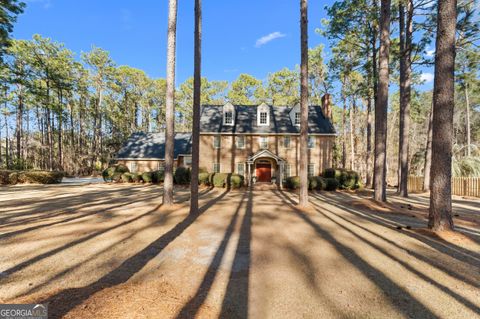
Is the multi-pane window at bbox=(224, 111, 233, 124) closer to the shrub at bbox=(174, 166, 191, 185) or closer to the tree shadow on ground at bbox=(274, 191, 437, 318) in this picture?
the shrub at bbox=(174, 166, 191, 185)

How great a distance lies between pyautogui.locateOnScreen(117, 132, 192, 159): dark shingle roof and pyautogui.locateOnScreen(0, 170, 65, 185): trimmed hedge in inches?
254

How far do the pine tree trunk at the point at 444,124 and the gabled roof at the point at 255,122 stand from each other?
1427 cm

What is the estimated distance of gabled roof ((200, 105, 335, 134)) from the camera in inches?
821

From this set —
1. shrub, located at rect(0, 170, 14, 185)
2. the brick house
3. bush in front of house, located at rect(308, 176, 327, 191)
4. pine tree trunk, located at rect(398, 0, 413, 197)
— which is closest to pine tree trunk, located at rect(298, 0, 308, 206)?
bush in front of house, located at rect(308, 176, 327, 191)

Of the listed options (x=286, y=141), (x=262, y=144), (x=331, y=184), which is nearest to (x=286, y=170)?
(x=286, y=141)

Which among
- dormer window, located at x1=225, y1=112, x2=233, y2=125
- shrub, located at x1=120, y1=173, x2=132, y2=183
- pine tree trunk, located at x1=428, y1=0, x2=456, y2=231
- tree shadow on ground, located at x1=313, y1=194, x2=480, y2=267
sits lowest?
tree shadow on ground, located at x1=313, y1=194, x2=480, y2=267

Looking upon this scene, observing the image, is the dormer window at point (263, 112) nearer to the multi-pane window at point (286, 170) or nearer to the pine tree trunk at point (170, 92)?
the multi-pane window at point (286, 170)

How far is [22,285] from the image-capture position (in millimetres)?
3371

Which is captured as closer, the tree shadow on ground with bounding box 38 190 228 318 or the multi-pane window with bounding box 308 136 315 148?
the tree shadow on ground with bounding box 38 190 228 318

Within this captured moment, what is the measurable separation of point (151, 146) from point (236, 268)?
83.4 feet

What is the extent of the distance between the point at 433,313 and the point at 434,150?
525 centimetres

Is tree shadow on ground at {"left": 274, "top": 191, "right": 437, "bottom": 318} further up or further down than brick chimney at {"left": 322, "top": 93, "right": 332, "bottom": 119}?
further down

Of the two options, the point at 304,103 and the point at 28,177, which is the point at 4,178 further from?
the point at 304,103

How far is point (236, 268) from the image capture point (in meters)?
4.04
